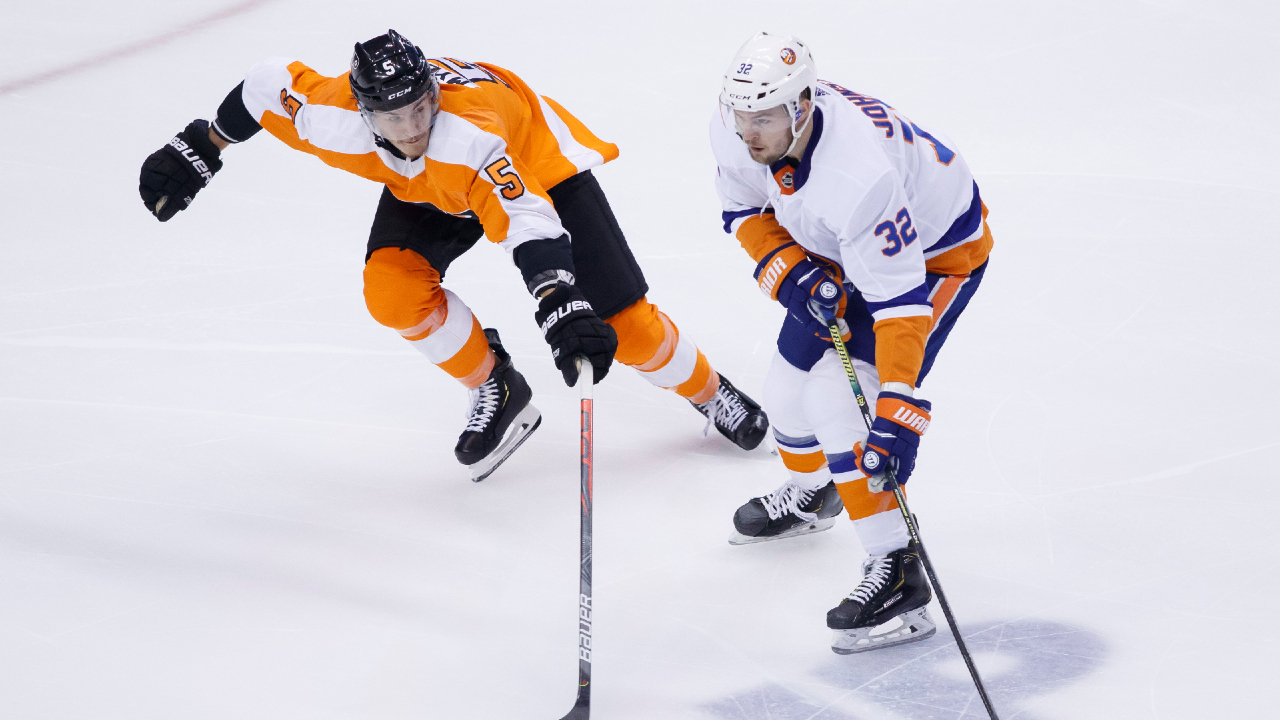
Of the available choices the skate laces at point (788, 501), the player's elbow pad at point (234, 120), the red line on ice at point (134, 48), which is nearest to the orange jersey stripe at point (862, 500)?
the skate laces at point (788, 501)

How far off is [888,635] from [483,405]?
1285mm

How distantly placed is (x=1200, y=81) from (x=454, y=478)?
13.2 ft

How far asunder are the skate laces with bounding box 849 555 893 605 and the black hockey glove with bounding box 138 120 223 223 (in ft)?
6.47

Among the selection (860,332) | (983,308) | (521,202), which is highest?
(521,202)

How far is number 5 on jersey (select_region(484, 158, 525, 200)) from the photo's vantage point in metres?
2.57

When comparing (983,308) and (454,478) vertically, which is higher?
(983,308)

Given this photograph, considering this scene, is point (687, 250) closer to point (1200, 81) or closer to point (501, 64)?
point (501, 64)

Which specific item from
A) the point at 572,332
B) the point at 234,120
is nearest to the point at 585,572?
the point at 572,332

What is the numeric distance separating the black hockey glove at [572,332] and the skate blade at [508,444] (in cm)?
71

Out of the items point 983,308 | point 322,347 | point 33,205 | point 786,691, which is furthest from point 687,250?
point 33,205

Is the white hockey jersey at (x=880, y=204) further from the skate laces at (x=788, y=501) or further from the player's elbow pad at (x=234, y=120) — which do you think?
the player's elbow pad at (x=234, y=120)

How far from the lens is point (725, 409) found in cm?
328

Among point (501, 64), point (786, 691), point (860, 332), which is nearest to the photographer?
point (786, 691)

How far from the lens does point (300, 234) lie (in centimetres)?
446
